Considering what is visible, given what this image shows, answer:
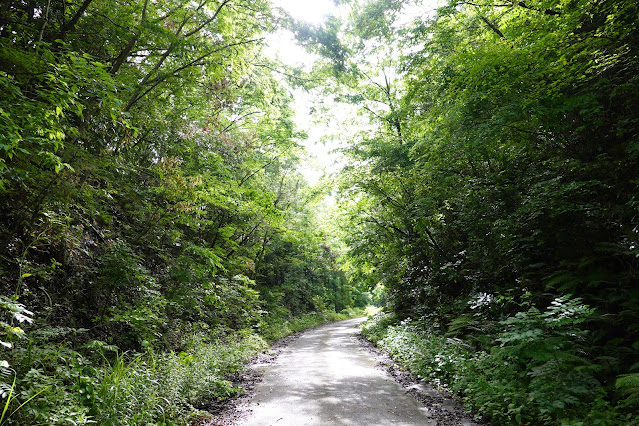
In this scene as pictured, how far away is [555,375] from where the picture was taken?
4.30 meters

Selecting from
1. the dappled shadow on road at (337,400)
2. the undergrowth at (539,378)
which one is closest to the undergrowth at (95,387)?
the dappled shadow on road at (337,400)

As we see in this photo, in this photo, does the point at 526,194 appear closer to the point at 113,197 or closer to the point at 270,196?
the point at 270,196

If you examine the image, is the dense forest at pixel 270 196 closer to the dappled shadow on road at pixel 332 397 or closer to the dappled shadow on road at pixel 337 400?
the dappled shadow on road at pixel 337 400

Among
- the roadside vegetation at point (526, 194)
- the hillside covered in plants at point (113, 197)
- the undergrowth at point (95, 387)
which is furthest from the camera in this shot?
the roadside vegetation at point (526, 194)

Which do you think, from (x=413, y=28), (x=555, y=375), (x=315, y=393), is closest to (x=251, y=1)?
(x=413, y=28)

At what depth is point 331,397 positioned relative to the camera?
19.2 feet

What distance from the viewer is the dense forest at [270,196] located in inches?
162

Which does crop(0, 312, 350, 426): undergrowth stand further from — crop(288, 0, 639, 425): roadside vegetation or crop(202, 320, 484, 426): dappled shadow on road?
crop(288, 0, 639, 425): roadside vegetation

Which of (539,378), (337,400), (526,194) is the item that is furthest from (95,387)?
(526,194)

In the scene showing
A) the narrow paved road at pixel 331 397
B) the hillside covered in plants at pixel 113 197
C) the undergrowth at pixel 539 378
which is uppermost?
the hillside covered in plants at pixel 113 197

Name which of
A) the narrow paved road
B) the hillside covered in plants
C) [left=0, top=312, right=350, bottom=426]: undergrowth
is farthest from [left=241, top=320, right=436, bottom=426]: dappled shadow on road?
the hillside covered in plants

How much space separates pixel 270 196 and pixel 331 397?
213 inches

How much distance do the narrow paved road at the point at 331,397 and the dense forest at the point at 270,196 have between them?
0.88 m

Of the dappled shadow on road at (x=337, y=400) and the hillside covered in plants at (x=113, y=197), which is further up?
the hillside covered in plants at (x=113, y=197)
